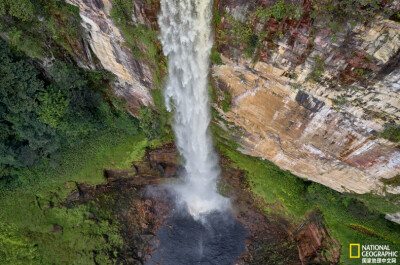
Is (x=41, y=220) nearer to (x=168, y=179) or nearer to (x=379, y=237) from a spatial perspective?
(x=168, y=179)

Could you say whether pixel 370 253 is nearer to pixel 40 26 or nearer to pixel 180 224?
pixel 180 224

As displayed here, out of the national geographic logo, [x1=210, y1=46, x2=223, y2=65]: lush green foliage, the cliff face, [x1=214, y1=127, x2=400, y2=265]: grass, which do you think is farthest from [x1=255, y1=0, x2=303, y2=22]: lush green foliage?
the national geographic logo

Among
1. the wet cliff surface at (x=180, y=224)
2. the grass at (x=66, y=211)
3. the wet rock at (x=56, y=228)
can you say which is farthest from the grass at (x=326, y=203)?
the wet rock at (x=56, y=228)

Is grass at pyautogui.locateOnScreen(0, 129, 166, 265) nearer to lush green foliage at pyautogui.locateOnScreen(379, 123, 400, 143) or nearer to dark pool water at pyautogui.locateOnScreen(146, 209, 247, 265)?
dark pool water at pyautogui.locateOnScreen(146, 209, 247, 265)

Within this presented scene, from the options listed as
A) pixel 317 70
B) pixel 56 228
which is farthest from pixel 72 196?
pixel 317 70

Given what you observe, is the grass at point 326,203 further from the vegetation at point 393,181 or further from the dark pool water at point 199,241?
the dark pool water at point 199,241

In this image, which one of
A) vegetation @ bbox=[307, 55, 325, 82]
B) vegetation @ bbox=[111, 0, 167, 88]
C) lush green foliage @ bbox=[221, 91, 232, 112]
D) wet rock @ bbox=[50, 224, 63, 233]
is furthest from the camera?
wet rock @ bbox=[50, 224, 63, 233]

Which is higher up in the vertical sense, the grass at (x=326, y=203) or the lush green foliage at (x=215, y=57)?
the lush green foliage at (x=215, y=57)
